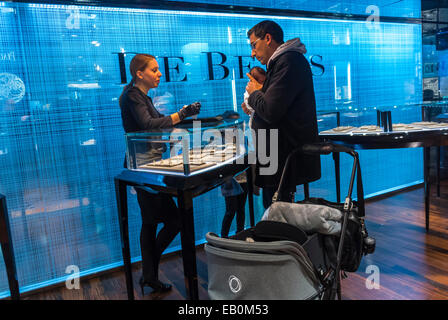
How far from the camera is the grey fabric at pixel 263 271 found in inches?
63.2

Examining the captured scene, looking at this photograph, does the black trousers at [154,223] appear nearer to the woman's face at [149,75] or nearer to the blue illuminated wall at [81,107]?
the blue illuminated wall at [81,107]

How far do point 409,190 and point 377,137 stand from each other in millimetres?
2516

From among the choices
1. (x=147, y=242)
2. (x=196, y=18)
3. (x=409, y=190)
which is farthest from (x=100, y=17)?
(x=409, y=190)

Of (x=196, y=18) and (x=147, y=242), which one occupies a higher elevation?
(x=196, y=18)

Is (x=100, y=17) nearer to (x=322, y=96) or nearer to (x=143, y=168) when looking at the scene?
(x=143, y=168)

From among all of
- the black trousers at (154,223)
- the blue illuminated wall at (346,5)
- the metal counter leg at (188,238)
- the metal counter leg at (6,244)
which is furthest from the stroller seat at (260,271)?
the blue illuminated wall at (346,5)

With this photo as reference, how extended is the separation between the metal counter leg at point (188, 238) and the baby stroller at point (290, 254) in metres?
0.18

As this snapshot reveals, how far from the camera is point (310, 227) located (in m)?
2.01

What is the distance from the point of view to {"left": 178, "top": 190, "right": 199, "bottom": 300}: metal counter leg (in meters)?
1.94

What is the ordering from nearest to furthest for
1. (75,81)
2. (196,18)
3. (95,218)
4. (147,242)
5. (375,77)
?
(147,242)
(75,81)
(95,218)
(196,18)
(375,77)

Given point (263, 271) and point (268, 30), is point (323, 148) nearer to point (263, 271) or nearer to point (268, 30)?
point (263, 271)

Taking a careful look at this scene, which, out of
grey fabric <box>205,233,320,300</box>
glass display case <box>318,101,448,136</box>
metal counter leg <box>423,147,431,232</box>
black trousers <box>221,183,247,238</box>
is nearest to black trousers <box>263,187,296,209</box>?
black trousers <box>221,183,247,238</box>

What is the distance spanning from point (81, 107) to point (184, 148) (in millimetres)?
1687
